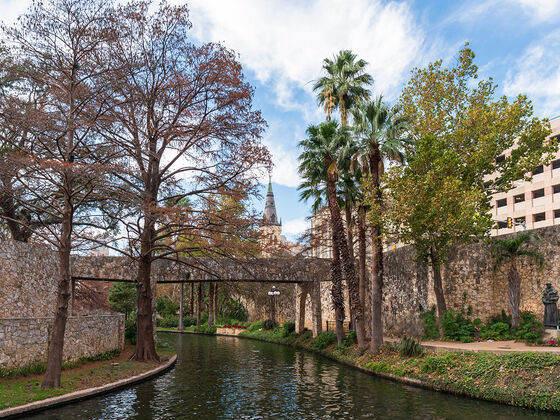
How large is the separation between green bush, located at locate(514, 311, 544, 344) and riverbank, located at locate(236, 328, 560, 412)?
3.17 m

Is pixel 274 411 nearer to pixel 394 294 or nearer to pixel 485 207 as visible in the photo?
pixel 485 207

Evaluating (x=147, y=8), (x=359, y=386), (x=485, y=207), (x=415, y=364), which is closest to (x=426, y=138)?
(x=485, y=207)

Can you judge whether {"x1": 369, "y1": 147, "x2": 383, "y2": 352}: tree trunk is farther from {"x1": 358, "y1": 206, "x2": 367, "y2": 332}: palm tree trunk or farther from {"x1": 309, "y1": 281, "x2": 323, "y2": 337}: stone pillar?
{"x1": 309, "y1": 281, "x2": 323, "y2": 337}: stone pillar

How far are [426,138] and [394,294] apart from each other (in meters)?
Answer: 13.1

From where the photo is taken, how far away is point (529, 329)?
783 inches

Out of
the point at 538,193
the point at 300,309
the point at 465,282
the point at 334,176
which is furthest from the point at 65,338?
the point at 538,193

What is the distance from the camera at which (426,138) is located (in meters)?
22.3

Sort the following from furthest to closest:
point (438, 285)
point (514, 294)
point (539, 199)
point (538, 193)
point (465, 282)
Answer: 1. point (538, 193)
2. point (539, 199)
3. point (465, 282)
4. point (438, 285)
5. point (514, 294)

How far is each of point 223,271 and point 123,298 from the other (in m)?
11.8

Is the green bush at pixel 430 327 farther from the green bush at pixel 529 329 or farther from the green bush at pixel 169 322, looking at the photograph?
the green bush at pixel 169 322

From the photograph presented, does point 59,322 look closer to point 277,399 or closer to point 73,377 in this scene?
point 73,377

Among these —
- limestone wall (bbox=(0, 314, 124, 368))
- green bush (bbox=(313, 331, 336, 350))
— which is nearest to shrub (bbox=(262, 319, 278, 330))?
green bush (bbox=(313, 331, 336, 350))

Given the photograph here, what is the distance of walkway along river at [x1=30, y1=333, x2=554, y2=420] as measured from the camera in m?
13.3

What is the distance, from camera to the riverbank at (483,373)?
13.7 meters
